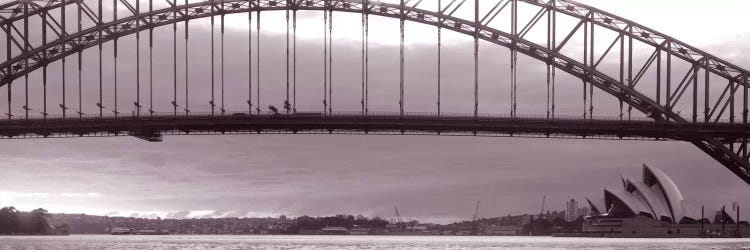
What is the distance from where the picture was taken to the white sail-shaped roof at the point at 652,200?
563 ft

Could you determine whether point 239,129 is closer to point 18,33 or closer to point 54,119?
point 54,119

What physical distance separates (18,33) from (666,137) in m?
45.3

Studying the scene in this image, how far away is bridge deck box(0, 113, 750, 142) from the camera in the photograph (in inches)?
3179

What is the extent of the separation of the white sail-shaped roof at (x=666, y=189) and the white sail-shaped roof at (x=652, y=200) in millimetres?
630

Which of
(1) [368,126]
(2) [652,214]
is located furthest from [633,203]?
(1) [368,126]

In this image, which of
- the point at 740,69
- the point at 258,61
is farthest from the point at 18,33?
the point at 740,69

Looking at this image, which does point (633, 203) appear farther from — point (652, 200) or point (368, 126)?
point (368, 126)

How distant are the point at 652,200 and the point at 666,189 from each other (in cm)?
309

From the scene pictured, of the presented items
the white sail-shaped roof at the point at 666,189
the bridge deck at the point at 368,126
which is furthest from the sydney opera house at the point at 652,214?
the bridge deck at the point at 368,126

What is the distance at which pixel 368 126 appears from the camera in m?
81.3

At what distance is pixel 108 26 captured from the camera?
85.7 m

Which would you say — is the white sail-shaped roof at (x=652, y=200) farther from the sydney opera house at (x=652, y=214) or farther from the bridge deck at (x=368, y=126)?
the bridge deck at (x=368, y=126)

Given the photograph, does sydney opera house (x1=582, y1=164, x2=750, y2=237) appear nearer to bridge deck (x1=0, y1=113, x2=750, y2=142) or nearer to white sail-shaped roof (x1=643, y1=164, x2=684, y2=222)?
white sail-shaped roof (x1=643, y1=164, x2=684, y2=222)

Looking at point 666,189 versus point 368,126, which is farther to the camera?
point 666,189
